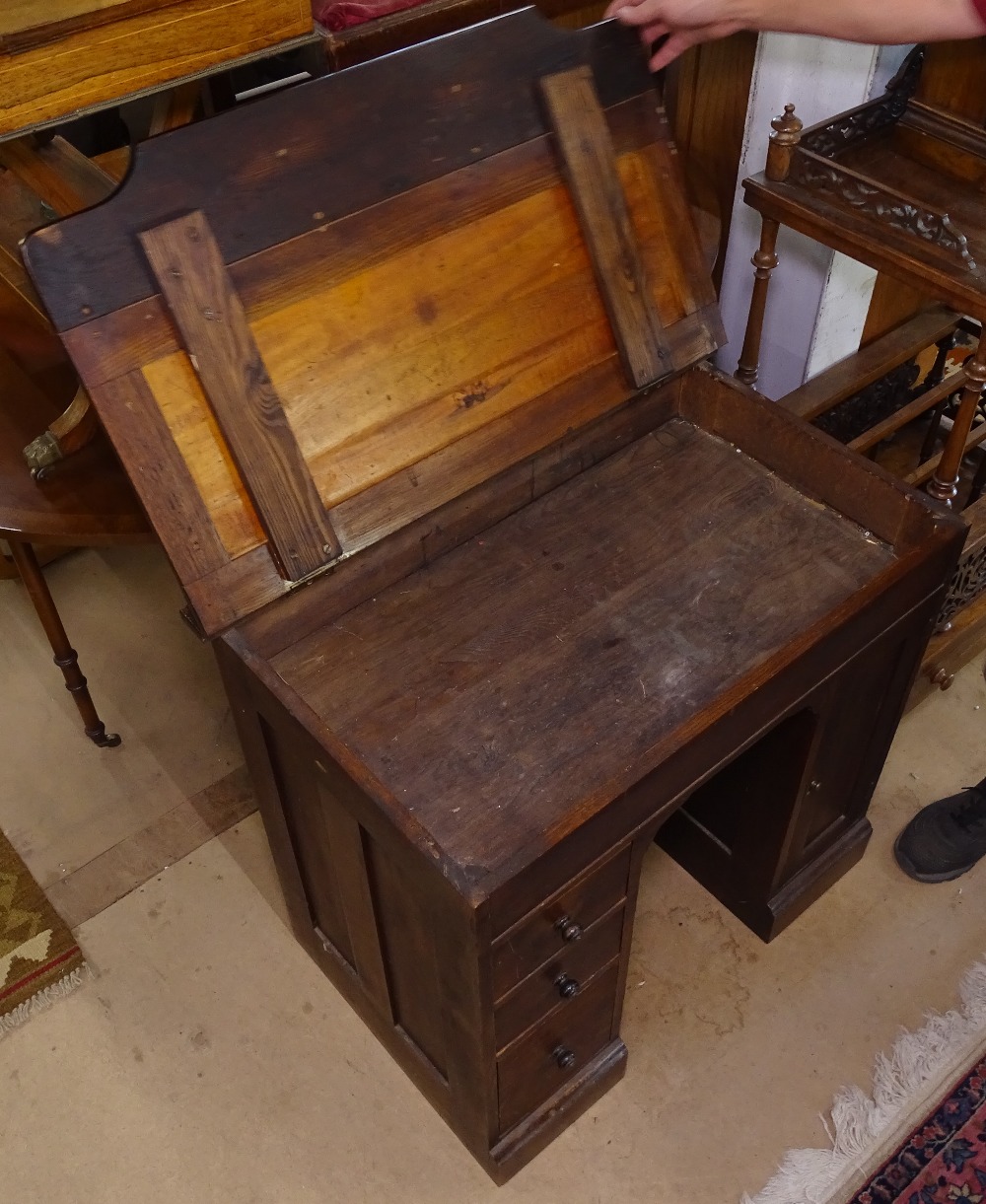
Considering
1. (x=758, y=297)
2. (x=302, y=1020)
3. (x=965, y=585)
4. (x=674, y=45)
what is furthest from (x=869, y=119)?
(x=302, y=1020)

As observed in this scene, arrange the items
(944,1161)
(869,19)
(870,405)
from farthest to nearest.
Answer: (870,405) < (944,1161) < (869,19)

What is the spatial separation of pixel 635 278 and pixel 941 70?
2.24ft

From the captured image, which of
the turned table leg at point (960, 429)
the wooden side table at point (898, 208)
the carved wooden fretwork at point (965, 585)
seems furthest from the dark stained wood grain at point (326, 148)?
the carved wooden fretwork at point (965, 585)

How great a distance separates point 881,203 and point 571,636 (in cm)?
82

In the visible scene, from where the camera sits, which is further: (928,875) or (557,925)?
(928,875)

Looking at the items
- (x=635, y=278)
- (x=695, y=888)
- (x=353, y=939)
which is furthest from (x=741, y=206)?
(x=353, y=939)

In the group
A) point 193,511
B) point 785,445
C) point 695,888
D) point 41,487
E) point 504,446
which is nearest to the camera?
point 193,511

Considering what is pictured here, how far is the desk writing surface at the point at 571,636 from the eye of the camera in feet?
4.39

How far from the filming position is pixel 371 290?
55.5 inches

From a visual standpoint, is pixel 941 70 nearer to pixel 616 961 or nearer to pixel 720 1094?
pixel 616 961

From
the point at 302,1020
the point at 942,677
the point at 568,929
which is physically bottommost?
the point at 302,1020

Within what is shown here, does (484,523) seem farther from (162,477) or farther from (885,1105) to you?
(885,1105)

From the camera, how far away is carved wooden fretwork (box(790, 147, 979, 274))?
5.40 ft

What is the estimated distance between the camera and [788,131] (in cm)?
174
